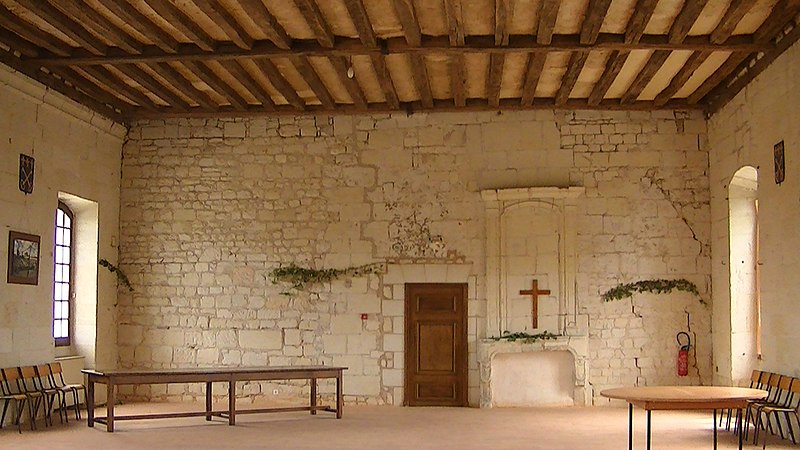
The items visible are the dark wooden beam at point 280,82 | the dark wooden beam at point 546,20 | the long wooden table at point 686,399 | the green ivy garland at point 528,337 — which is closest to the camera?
the long wooden table at point 686,399

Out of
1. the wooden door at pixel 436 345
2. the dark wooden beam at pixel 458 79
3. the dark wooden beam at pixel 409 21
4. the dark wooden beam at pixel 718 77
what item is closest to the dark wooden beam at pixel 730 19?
the dark wooden beam at pixel 718 77

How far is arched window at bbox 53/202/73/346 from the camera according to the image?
399 inches

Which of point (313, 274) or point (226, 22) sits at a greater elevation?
point (226, 22)

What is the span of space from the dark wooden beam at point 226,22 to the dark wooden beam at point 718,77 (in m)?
4.59

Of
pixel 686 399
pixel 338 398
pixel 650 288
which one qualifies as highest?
pixel 650 288

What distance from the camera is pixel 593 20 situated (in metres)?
7.38

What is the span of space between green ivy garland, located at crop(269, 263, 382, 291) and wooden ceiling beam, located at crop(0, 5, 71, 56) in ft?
12.2

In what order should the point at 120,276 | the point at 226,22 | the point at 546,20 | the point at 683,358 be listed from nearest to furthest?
1. the point at 546,20
2. the point at 226,22
3. the point at 683,358
4. the point at 120,276

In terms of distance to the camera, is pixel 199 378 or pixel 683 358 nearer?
pixel 199 378

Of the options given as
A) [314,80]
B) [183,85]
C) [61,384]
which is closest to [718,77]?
[314,80]

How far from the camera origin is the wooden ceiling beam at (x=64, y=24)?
23.2 feet

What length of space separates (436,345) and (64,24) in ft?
18.0

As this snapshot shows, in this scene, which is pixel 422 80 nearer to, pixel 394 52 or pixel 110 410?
pixel 394 52

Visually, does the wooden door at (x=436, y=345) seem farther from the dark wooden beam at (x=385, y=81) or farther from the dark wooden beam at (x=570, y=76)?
the dark wooden beam at (x=570, y=76)
